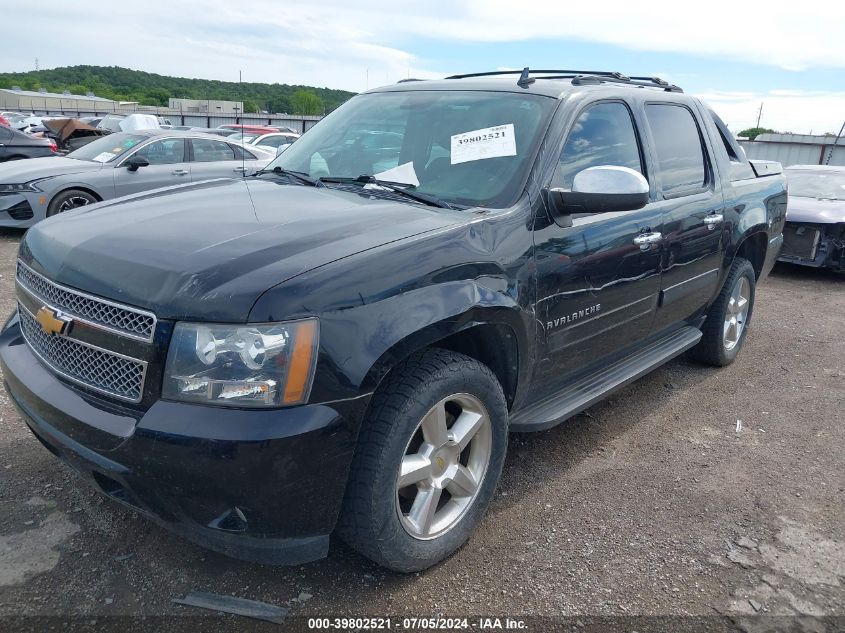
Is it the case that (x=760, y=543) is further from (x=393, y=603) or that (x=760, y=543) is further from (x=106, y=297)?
(x=106, y=297)

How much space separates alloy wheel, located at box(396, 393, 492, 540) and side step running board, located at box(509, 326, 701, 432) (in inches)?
12.3

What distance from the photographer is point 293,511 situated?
6.79ft

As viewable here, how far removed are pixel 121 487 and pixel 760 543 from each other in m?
2.59

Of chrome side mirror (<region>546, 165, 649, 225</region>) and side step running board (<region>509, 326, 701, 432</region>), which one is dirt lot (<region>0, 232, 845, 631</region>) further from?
chrome side mirror (<region>546, 165, 649, 225</region>)

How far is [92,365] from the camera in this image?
2.21m

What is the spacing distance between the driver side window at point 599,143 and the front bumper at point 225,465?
5.36ft

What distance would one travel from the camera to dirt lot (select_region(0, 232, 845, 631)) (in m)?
2.43

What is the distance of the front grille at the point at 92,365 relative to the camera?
209 centimetres

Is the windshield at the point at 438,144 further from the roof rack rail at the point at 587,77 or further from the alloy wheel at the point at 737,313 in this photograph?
the alloy wheel at the point at 737,313

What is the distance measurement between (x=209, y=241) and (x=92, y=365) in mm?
563

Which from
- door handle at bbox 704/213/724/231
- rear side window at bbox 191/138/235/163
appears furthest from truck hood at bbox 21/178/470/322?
rear side window at bbox 191/138/235/163

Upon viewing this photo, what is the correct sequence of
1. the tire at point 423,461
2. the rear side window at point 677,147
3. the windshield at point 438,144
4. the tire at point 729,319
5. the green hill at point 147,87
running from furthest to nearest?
the green hill at point 147,87, the tire at point 729,319, the rear side window at point 677,147, the windshield at point 438,144, the tire at point 423,461

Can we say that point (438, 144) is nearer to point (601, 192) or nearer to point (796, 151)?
point (601, 192)

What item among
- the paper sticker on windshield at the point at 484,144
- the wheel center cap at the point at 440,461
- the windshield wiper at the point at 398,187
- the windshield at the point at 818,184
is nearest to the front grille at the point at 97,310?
the wheel center cap at the point at 440,461
